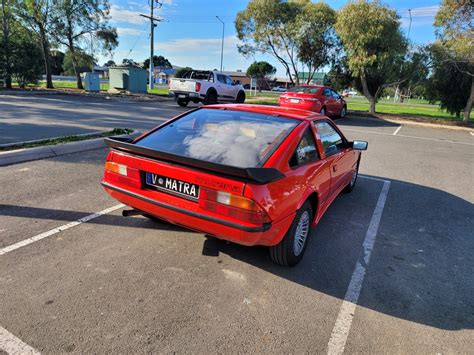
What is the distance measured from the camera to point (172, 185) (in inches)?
120

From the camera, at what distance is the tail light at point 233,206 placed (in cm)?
269

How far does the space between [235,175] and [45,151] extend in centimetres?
525

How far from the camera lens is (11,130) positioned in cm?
852

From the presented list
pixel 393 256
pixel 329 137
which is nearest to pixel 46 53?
pixel 329 137

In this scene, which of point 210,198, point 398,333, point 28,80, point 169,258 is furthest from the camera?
point 28,80

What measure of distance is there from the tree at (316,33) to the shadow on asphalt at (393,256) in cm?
2047

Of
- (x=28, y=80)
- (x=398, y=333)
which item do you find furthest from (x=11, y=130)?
(x=28, y=80)

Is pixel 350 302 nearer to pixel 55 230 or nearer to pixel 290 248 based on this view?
pixel 290 248

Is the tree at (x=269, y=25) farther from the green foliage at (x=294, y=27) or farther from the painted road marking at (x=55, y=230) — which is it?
the painted road marking at (x=55, y=230)

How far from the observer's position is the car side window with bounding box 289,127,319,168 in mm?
3206

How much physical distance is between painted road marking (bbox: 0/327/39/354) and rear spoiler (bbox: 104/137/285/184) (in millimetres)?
1646

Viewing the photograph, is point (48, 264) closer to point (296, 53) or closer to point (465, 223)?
point (465, 223)

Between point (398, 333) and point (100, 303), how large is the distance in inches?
88.3

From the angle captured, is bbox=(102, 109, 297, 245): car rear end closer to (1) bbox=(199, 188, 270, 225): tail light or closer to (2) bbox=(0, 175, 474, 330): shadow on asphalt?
(1) bbox=(199, 188, 270, 225): tail light
